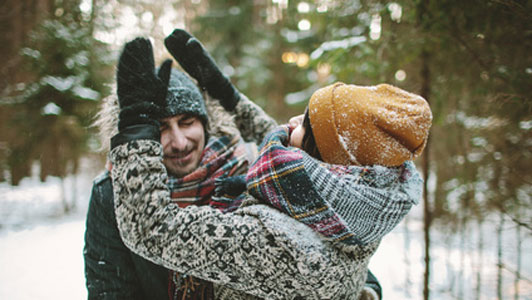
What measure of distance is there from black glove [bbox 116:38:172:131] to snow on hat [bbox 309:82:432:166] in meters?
0.71

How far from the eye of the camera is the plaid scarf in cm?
135

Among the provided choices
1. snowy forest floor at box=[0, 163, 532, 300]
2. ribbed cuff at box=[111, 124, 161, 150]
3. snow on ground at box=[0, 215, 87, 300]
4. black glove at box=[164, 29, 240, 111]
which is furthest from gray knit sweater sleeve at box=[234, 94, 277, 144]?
snow on ground at box=[0, 215, 87, 300]

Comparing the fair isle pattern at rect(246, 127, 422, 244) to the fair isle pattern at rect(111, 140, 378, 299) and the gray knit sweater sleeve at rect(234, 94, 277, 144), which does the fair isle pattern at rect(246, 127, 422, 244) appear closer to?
the fair isle pattern at rect(111, 140, 378, 299)

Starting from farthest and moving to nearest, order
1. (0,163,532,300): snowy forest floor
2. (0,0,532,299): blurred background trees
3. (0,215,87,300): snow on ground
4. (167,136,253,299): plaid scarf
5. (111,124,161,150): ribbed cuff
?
1. (0,163,532,300): snowy forest floor
2. (0,215,87,300): snow on ground
3. (0,0,532,299): blurred background trees
4. (167,136,253,299): plaid scarf
5. (111,124,161,150): ribbed cuff

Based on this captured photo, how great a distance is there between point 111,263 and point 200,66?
1.17 meters

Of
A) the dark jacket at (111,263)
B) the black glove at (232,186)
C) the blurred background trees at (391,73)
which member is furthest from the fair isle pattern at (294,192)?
the blurred background trees at (391,73)

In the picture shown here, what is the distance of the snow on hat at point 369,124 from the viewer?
104 cm

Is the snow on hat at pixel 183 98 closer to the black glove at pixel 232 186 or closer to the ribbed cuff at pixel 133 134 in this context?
the ribbed cuff at pixel 133 134

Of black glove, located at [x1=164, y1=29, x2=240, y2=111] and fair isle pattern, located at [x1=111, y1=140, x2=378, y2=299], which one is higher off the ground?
black glove, located at [x1=164, y1=29, x2=240, y2=111]

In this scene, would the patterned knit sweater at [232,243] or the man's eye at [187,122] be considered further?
the man's eye at [187,122]

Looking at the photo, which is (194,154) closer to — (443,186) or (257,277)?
(257,277)

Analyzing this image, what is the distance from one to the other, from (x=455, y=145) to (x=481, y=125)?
4.61 feet

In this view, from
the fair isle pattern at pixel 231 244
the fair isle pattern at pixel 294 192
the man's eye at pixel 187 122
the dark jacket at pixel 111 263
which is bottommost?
the dark jacket at pixel 111 263

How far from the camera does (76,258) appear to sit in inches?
161
